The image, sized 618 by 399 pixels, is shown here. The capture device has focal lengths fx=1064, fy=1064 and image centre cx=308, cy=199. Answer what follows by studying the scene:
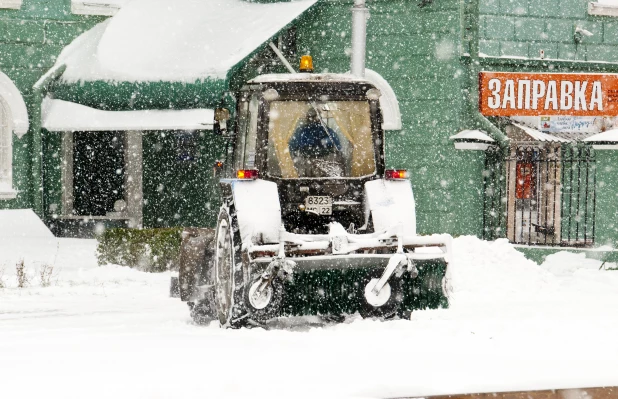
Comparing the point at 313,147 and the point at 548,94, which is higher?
the point at 548,94

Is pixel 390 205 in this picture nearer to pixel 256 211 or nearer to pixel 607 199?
pixel 256 211

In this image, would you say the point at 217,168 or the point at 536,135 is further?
the point at 536,135

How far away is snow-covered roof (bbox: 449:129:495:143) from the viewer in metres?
18.0

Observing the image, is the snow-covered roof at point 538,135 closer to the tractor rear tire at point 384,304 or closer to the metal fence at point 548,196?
the metal fence at point 548,196

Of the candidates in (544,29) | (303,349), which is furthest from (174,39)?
(303,349)

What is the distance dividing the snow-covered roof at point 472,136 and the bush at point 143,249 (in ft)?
16.8

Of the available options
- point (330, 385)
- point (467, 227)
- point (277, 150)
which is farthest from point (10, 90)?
point (330, 385)

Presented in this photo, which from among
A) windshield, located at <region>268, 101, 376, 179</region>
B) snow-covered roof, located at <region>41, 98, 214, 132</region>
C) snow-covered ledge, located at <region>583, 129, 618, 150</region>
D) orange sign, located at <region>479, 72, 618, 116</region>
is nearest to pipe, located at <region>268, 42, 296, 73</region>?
snow-covered roof, located at <region>41, 98, 214, 132</region>

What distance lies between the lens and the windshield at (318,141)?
966cm

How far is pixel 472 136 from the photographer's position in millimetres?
18047

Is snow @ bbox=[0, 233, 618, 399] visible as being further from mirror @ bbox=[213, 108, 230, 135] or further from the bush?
the bush

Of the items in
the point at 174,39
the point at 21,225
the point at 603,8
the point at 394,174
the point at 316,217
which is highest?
the point at 603,8

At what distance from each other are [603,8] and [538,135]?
324 centimetres

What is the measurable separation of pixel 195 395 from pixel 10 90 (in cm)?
1524
